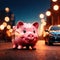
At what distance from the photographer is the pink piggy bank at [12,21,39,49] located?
24359 millimetres

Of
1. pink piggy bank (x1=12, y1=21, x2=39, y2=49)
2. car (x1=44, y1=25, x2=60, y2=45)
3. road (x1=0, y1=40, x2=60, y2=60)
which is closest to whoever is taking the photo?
road (x1=0, y1=40, x2=60, y2=60)

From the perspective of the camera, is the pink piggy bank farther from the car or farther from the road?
the car

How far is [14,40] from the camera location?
25609 mm

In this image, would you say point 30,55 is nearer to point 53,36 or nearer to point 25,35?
point 25,35

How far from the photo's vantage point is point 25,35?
80.4ft

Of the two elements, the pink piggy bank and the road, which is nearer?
the road

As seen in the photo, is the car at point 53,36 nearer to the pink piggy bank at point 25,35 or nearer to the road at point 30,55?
the pink piggy bank at point 25,35

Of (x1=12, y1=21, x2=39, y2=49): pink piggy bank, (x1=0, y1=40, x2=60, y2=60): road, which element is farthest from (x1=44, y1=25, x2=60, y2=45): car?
(x1=0, y1=40, x2=60, y2=60): road

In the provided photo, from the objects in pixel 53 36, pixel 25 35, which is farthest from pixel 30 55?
pixel 53 36

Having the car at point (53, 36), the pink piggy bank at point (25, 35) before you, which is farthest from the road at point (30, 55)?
the car at point (53, 36)

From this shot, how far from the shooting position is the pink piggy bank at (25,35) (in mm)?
24359

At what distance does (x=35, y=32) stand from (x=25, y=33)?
0.66 metres

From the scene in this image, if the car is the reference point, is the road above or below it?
below

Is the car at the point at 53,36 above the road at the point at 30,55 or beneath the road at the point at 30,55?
above
